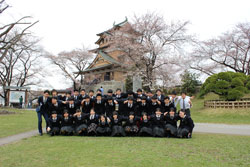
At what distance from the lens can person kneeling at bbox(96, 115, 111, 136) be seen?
8334 millimetres

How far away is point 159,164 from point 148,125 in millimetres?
4162

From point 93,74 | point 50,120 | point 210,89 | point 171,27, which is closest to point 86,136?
point 50,120

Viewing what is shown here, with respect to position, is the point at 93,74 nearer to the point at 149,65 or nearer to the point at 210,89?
the point at 149,65

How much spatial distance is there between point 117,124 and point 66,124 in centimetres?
199

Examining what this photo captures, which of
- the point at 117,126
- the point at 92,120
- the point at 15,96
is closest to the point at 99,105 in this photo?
the point at 92,120

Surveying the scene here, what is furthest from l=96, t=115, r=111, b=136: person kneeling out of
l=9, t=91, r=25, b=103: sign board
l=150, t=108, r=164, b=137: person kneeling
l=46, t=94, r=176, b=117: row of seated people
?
l=9, t=91, r=25, b=103: sign board

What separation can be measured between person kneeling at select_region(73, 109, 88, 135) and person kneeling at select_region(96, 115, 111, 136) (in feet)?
1.68

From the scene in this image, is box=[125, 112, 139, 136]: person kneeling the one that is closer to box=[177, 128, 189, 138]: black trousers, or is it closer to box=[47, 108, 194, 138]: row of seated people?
box=[47, 108, 194, 138]: row of seated people

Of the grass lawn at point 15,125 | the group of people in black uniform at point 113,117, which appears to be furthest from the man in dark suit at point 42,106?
the grass lawn at point 15,125

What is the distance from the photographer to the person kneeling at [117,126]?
8.23m

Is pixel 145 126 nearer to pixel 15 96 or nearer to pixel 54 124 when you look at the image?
pixel 54 124

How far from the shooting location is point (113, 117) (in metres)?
8.53

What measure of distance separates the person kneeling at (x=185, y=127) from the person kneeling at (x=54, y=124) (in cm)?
453

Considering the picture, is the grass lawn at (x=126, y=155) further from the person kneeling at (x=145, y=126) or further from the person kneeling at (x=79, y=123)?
the person kneeling at (x=145, y=126)
